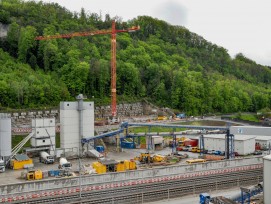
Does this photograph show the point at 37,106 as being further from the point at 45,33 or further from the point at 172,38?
the point at 172,38

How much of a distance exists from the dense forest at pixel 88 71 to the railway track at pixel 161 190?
83.0 feet

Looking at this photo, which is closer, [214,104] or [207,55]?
[214,104]

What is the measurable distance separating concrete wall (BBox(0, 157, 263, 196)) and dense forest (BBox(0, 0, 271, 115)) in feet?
80.9

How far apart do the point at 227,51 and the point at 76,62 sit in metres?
62.3

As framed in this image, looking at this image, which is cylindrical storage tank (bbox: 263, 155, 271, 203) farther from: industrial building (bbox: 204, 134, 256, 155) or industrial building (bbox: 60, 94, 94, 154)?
industrial building (bbox: 60, 94, 94, 154)

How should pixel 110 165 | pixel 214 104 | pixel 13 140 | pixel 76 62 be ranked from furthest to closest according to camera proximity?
pixel 214 104 < pixel 76 62 < pixel 13 140 < pixel 110 165

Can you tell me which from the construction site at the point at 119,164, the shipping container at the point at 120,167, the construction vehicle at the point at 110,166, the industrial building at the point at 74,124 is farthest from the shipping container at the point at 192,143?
the shipping container at the point at 120,167

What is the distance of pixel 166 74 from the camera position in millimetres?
60656

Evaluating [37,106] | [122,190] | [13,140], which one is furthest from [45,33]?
[122,190]

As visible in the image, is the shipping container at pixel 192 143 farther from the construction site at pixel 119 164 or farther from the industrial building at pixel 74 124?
the industrial building at pixel 74 124

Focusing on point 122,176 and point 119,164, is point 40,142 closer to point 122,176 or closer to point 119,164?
point 119,164

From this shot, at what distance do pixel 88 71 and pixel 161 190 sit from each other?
32419 millimetres

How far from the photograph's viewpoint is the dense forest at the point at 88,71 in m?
46.1

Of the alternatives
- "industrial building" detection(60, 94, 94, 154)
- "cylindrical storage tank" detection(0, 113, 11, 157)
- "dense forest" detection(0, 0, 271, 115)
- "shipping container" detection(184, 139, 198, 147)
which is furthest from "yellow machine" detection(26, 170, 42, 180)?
"dense forest" detection(0, 0, 271, 115)
